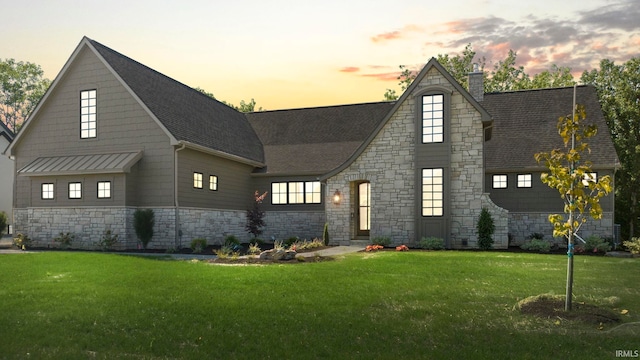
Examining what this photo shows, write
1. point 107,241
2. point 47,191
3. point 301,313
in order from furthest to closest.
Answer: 1. point 47,191
2. point 107,241
3. point 301,313

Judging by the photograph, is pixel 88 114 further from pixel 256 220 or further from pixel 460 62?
pixel 460 62

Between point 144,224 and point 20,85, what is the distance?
4027cm

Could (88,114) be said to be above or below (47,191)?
above

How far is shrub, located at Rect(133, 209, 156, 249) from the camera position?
71.4 feet

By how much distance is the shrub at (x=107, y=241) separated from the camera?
21406 millimetres

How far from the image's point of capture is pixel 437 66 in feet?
70.4

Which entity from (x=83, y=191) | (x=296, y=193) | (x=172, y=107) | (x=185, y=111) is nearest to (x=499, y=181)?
(x=296, y=193)

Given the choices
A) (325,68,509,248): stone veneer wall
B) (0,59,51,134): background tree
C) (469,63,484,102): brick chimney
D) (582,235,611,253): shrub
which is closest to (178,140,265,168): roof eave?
(325,68,509,248): stone veneer wall

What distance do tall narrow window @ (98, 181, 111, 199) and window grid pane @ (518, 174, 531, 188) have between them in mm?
18470

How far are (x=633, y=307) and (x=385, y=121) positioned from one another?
46.2ft

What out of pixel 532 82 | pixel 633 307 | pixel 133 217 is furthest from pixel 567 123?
pixel 532 82

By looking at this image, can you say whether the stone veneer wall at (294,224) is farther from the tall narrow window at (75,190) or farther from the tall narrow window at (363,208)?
the tall narrow window at (75,190)

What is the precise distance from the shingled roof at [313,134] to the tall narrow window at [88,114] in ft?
29.1

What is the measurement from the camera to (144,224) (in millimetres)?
21797
